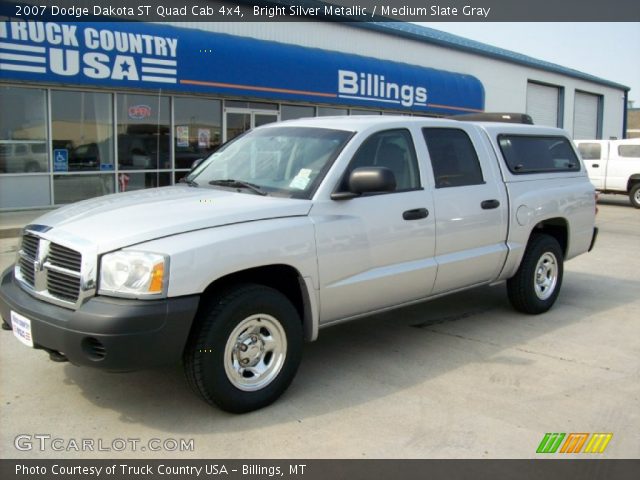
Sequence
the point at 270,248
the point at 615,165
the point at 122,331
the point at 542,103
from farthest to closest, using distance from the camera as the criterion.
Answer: the point at 542,103 → the point at 615,165 → the point at 270,248 → the point at 122,331

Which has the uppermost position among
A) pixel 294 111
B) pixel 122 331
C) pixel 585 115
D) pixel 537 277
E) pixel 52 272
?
pixel 585 115

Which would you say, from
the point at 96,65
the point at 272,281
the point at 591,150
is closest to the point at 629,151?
the point at 591,150

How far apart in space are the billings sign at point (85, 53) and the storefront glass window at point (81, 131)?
1123mm

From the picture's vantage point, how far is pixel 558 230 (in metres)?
6.74

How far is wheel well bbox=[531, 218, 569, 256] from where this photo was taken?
255 inches

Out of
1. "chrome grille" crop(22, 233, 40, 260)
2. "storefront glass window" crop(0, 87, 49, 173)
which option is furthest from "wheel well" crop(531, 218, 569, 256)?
"storefront glass window" crop(0, 87, 49, 173)

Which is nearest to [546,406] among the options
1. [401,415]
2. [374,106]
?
[401,415]

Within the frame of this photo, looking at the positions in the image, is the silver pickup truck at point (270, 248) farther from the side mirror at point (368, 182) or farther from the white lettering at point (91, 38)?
the white lettering at point (91, 38)

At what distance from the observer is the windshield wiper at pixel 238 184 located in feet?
14.5

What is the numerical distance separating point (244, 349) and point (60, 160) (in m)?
10.8

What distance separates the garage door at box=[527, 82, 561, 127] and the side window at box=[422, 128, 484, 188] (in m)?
24.4

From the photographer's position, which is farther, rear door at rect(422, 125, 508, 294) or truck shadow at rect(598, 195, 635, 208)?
truck shadow at rect(598, 195, 635, 208)

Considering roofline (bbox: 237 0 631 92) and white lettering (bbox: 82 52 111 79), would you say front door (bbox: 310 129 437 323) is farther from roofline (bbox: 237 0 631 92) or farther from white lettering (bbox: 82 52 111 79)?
roofline (bbox: 237 0 631 92)

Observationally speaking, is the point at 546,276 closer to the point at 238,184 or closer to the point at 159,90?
the point at 238,184
